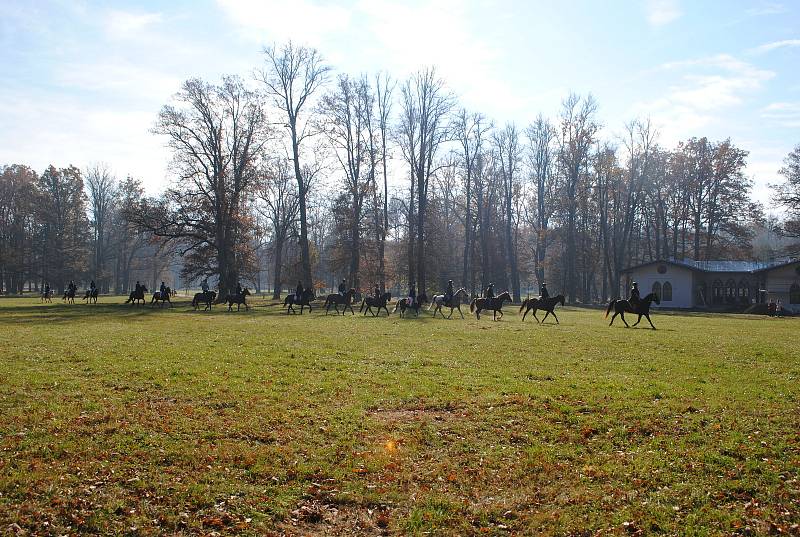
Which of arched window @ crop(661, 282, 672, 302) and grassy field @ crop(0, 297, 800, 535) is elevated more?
arched window @ crop(661, 282, 672, 302)

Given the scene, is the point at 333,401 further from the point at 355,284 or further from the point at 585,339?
the point at 355,284

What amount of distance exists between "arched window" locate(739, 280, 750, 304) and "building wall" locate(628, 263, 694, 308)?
4.12 meters

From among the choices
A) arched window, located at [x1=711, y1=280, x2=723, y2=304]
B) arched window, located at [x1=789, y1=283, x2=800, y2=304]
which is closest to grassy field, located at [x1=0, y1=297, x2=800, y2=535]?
arched window, located at [x1=789, y1=283, x2=800, y2=304]

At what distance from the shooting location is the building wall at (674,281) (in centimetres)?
5138

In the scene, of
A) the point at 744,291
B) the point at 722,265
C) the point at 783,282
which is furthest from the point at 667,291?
the point at 783,282

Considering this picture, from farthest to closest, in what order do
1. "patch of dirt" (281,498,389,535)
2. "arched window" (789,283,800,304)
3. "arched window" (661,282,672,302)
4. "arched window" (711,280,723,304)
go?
"arched window" (661,282,672,302)
"arched window" (711,280,723,304)
"arched window" (789,283,800,304)
"patch of dirt" (281,498,389,535)

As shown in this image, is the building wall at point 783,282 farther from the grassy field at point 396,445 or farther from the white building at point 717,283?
the grassy field at point 396,445

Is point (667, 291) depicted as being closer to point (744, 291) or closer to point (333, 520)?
point (744, 291)

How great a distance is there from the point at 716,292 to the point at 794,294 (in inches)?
233

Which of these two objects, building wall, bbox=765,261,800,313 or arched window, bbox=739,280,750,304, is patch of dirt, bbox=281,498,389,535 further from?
arched window, bbox=739,280,750,304

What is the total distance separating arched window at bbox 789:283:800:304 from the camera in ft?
155

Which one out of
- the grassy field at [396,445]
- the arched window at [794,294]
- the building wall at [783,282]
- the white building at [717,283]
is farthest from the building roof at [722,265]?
the grassy field at [396,445]

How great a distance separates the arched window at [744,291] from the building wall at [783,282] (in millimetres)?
2197

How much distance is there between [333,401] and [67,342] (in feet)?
35.7
